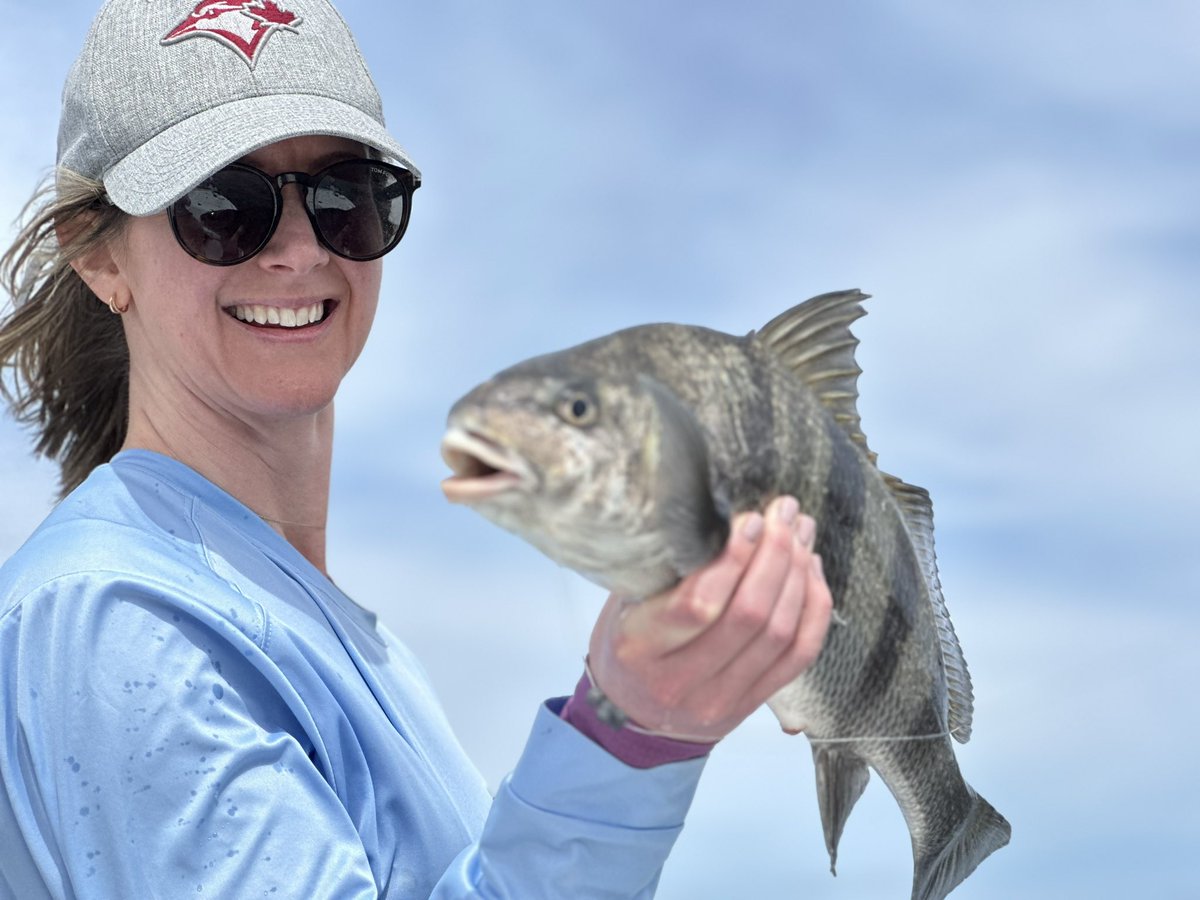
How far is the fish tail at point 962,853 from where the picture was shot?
9.48 feet

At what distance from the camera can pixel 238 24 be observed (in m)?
3.31

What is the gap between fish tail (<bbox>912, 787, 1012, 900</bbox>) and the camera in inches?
114

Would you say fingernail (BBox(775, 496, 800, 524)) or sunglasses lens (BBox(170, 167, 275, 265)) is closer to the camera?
fingernail (BBox(775, 496, 800, 524))

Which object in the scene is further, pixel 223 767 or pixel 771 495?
pixel 223 767

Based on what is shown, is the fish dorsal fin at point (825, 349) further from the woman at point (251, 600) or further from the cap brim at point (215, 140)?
the cap brim at point (215, 140)

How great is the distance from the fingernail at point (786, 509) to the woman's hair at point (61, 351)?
7.25 ft

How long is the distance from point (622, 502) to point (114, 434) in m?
2.75

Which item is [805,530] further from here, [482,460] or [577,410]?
[482,460]

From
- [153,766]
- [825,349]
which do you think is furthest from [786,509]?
[153,766]

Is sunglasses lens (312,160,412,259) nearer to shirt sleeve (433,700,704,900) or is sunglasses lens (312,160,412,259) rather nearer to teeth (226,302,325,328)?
teeth (226,302,325,328)

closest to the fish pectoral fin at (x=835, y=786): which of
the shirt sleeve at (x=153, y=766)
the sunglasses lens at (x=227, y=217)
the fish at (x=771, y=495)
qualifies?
the fish at (x=771, y=495)

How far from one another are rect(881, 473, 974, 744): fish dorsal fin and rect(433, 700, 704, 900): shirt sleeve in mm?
683

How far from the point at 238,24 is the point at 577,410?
1875 mm

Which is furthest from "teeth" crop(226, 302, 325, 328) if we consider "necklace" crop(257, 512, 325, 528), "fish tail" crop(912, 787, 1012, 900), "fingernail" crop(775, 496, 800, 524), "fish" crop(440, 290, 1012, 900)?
"fish tail" crop(912, 787, 1012, 900)
